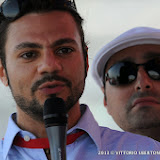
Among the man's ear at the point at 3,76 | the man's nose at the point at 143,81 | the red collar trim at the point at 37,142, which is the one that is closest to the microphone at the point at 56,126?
the red collar trim at the point at 37,142

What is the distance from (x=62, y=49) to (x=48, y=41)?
0.07 meters

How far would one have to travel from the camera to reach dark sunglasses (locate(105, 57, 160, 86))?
247cm

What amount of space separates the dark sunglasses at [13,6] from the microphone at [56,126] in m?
0.64

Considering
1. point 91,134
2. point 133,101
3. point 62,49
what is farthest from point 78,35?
point 133,101

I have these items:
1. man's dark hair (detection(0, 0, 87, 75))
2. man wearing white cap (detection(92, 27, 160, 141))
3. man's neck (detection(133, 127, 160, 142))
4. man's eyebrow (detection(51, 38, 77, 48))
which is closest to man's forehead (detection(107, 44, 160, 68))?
man wearing white cap (detection(92, 27, 160, 141))

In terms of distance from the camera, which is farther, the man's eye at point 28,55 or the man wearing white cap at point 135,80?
the man wearing white cap at point 135,80

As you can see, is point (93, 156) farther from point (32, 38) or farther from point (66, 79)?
point (32, 38)

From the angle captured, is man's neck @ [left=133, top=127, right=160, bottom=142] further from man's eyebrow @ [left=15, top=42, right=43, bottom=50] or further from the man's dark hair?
man's eyebrow @ [left=15, top=42, right=43, bottom=50]

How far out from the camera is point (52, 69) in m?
1.59

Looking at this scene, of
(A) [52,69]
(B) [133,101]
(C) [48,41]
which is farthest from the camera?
(B) [133,101]

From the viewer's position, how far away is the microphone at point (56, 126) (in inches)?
49.3

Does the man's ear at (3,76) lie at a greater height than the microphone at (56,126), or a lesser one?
greater

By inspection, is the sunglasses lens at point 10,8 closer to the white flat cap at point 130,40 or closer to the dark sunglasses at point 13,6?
the dark sunglasses at point 13,6

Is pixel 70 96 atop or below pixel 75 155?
atop
